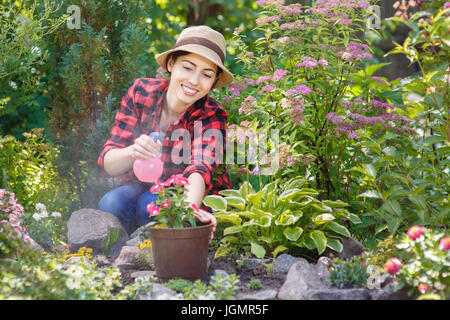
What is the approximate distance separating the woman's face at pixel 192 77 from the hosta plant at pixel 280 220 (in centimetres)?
66

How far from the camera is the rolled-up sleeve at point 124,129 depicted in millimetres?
3146

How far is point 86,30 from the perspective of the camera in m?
3.90

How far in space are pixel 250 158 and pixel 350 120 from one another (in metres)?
0.73

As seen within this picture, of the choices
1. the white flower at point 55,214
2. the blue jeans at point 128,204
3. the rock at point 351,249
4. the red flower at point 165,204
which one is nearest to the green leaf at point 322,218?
the rock at point 351,249

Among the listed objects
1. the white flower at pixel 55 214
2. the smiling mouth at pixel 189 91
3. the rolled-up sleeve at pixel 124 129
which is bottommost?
the white flower at pixel 55 214

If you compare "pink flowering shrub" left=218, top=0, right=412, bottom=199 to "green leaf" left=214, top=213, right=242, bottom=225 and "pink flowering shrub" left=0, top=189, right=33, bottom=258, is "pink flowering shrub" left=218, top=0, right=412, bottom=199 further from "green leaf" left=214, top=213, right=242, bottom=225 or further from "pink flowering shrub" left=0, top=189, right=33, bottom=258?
"pink flowering shrub" left=0, top=189, right=33, bottom=258

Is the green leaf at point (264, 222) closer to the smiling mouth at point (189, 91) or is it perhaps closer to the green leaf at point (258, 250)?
the green leaf at point (258, 250)

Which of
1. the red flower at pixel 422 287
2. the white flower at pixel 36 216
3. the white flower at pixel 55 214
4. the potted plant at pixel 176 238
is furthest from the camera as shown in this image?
the white flower at pixel 55 214

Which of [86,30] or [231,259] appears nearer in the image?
[231,259]

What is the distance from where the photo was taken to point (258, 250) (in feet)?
8.57

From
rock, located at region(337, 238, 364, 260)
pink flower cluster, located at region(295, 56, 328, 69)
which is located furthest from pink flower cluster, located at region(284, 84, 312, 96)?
rock, located at region(337, 238, 364, 260)

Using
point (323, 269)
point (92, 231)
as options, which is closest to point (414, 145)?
point (323, 269)
